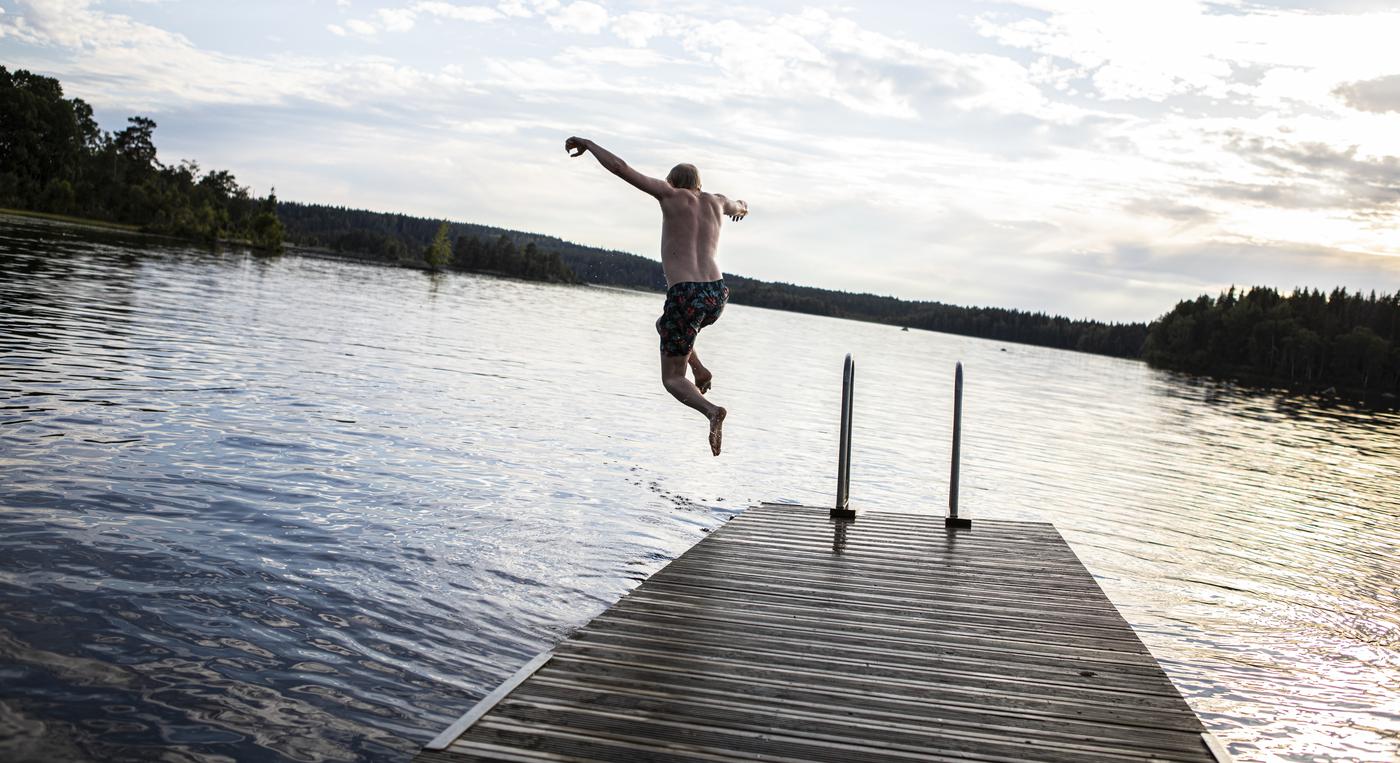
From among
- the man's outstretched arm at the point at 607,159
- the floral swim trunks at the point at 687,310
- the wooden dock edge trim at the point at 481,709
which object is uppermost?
the man's outstretched arm at the point at 607,159

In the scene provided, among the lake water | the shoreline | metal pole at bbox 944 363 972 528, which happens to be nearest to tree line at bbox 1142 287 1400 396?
the lake water

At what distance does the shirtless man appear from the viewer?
777 cm

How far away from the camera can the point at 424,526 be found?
30.9ft

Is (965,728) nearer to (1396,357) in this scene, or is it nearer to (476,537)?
(476,537)

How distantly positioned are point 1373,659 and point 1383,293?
163 m

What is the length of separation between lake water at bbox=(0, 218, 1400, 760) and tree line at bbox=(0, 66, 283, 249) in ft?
223

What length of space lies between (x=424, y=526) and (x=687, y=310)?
11.3ft

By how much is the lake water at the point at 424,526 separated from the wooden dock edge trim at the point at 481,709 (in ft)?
2.46

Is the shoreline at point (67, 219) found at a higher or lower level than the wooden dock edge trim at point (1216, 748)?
higher

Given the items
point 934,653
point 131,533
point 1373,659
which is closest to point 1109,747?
point 934,653

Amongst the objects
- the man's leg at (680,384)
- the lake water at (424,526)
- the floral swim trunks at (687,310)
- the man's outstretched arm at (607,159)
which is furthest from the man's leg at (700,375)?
the man's outstretched arm at (607,159)

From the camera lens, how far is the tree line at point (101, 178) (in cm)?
8175

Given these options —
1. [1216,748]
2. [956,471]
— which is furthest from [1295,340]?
[1216,748]

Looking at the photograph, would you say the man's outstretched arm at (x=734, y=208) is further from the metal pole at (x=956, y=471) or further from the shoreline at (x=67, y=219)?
the shoreline at (x=67, y=219)
